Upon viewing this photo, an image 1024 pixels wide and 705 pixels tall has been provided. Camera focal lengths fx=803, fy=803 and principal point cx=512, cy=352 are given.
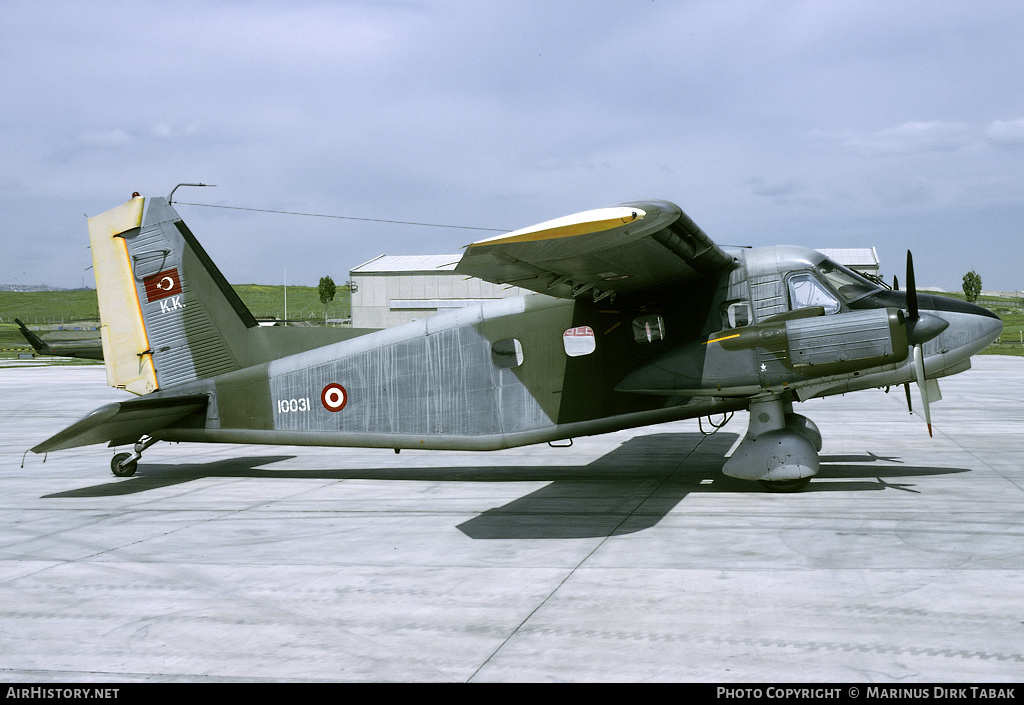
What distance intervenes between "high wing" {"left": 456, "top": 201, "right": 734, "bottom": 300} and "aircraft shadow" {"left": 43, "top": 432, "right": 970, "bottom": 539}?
303cm

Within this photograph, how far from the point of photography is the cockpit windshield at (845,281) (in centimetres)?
1141

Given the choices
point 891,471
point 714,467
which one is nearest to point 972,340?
point 891,471

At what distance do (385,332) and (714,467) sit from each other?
6.18 meters

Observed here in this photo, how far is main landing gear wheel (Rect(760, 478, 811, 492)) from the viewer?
11.3 metres

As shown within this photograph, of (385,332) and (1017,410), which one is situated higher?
(385,332)

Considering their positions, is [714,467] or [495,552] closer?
[495,552]

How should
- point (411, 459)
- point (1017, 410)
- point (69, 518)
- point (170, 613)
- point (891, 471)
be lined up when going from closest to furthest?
point (170, 613), point (69, 518), point (891, 471), point (411, 459), point (1017, 410)

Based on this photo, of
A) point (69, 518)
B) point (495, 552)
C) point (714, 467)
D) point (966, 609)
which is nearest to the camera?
point (966, 609)

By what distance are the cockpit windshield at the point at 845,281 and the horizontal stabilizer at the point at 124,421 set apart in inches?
398

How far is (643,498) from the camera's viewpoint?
1139 centimetres

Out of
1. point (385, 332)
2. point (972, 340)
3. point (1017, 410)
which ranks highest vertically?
point (385, 332)

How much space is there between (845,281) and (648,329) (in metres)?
2.89

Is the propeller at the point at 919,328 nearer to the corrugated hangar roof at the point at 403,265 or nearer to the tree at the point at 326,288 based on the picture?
the corrugated hangar roof at the point at 403,265

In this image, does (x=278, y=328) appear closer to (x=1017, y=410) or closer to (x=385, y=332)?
(x=385, y=332)
